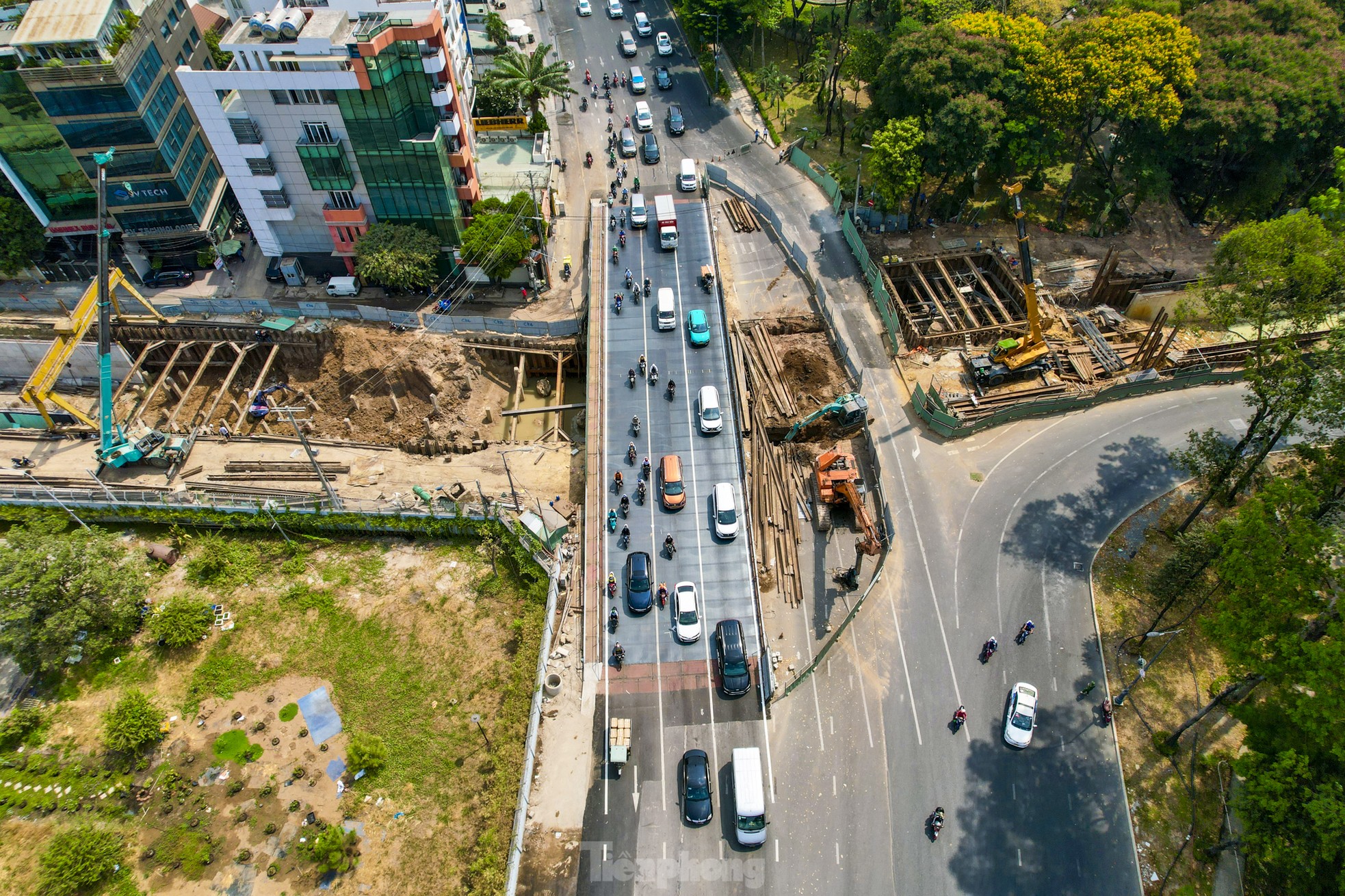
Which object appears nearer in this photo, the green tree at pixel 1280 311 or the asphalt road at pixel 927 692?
the asphalt road at pixel 927 692

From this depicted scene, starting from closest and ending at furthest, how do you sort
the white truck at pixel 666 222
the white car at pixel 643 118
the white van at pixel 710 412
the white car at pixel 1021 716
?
the white car at pixel 1021 716
the white van at pixel 710 412
the white truck at pixel 666 222
the white car at pixel 643 118

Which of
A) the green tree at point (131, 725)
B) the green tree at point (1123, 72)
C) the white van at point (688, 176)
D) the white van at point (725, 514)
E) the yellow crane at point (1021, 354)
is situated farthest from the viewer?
the white van at point (688, 176)

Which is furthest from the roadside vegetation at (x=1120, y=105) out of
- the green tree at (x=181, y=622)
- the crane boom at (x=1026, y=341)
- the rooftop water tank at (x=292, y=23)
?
the green tree at (x=181, y=622)

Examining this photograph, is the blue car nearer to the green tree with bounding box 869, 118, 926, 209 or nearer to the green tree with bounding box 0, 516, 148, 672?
the green tree with bounding box 869, 118, 926, 209

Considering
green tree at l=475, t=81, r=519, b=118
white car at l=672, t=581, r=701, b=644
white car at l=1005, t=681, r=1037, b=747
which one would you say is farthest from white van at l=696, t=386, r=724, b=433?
green tree at l=475, t=81, r=519, b=118

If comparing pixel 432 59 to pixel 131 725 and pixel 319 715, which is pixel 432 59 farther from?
pixel 131 725

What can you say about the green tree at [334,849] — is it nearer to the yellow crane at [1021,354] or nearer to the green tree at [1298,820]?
the green tree at [1298,820]
